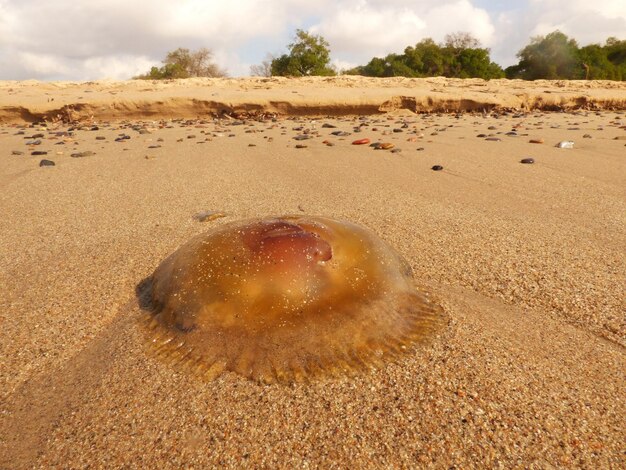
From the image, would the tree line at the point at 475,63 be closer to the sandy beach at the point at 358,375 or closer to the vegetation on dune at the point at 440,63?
the vegetation on dune at the point at 440,63

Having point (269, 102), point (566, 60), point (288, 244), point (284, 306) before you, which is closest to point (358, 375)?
point (284, 306)

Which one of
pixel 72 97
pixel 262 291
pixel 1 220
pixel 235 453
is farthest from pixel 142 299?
pixel 72 97

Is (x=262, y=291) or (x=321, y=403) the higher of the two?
(x=262, y=291)

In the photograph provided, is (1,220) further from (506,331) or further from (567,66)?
(567,66)

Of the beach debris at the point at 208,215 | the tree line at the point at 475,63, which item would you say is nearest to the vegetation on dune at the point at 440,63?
the tree line at the point at 475,63

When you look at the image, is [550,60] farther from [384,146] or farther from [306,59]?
[384,146]

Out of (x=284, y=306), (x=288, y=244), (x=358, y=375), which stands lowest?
(x=358, y=375)

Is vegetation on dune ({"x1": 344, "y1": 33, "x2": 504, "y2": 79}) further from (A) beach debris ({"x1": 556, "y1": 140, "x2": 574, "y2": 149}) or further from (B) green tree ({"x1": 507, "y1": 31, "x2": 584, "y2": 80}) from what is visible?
(A) beach debris ({"x1": 556, "y1": 140, "x2": 574, "y2": 149})
